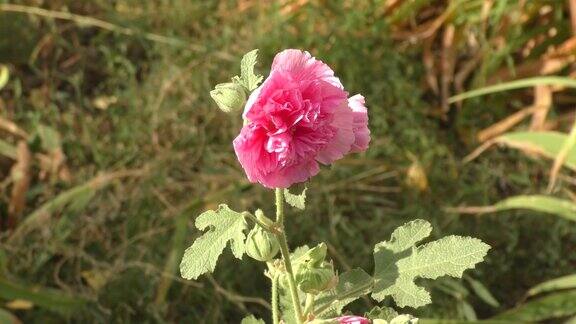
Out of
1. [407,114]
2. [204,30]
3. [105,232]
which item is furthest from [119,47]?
[407,114]

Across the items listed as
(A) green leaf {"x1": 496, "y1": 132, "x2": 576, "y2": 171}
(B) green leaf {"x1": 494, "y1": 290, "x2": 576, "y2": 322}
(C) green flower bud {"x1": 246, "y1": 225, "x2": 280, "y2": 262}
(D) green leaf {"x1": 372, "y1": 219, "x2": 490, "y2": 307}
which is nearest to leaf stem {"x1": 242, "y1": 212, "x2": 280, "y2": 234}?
(C) green flower bud {"x1": 246, "y1": 225, "x2": 280, "y2": 262}

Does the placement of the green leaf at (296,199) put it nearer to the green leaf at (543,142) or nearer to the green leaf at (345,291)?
the green leaf at (345,291)

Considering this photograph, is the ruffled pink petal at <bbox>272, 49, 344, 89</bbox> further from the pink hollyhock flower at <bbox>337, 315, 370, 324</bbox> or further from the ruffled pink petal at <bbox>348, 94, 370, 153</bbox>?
the pink hollyhock flower at <bbox>337, 315, 370, 324</bbox>

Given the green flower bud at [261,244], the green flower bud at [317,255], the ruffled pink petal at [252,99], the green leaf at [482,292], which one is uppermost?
the ruffled pink petal at [252,99]

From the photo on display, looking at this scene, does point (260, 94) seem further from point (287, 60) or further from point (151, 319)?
point (151, 319)

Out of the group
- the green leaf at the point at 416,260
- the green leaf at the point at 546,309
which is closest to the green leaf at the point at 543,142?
Result: the green leaf at the point at 546,309

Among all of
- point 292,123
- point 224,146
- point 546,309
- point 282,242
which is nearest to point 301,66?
point 292,123
